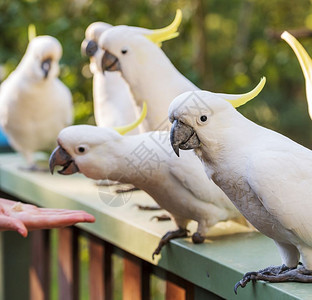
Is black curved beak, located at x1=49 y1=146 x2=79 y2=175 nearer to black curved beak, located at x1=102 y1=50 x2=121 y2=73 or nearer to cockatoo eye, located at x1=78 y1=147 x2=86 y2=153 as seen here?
cockatoo eye, located at x1=78 y1=147 x2=86 y2=153

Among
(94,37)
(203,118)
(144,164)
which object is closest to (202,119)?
(203,118)

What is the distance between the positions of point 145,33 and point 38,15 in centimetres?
178

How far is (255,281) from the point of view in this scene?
94 centimetres

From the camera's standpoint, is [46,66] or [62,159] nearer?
[62,159]

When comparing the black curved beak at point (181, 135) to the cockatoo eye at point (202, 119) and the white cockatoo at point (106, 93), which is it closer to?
the cockatoo eye at point (202, 119)

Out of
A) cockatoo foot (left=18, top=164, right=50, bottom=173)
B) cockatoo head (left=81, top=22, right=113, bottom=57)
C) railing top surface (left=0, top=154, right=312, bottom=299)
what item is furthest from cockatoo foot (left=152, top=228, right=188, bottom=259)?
cockatoo foot (left=18, top=164, right=50, bottom=173)

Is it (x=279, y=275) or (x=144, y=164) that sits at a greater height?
(x=144, y=164)

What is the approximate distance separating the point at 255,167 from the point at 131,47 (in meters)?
0.52

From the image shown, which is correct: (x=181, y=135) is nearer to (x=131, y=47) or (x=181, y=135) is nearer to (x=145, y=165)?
(x=145, y=165)

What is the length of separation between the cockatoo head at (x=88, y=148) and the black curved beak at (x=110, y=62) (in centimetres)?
23

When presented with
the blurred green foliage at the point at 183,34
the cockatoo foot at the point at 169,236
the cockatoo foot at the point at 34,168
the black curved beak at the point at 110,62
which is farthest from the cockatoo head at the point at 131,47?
the blurred green foliage at the point at 183,34

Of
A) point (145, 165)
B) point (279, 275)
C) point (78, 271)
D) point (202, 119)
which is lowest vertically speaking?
point (78, 271)

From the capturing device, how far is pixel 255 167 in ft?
2.92

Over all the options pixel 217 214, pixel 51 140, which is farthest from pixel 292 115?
pixel 217 214
